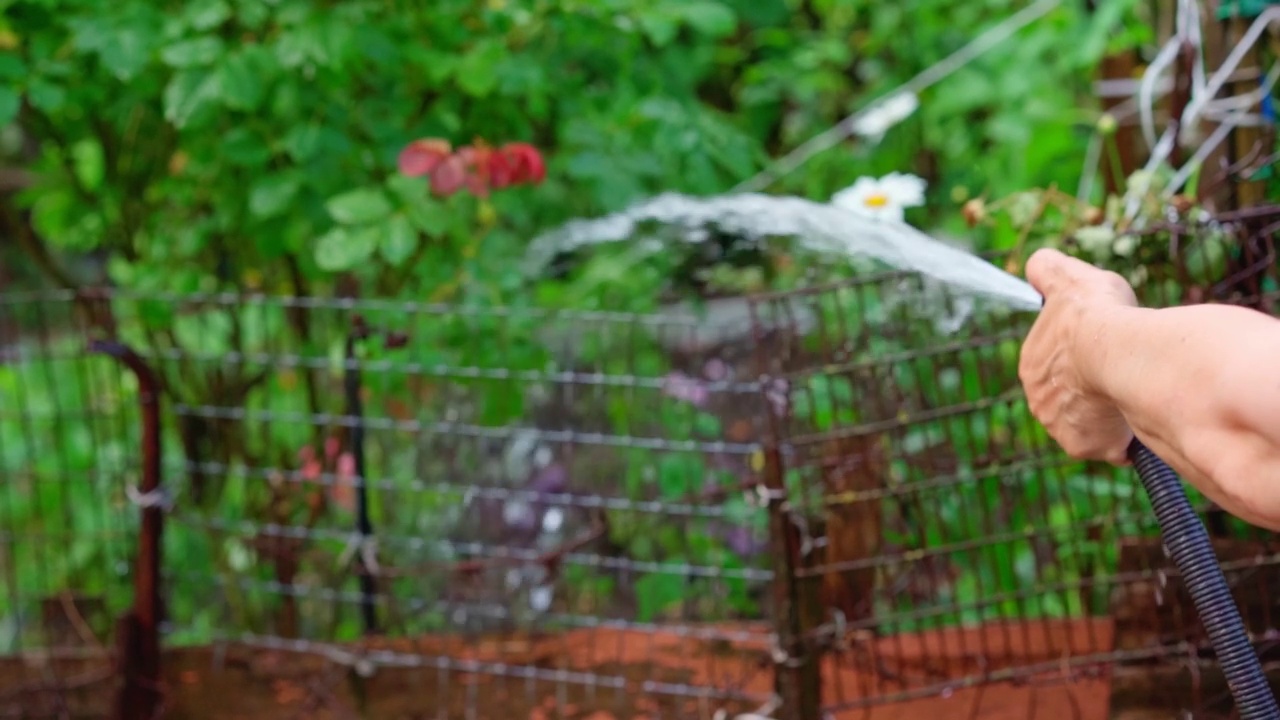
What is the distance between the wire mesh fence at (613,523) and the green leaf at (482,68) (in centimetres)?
42

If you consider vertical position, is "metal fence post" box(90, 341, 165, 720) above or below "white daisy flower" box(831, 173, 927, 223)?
below

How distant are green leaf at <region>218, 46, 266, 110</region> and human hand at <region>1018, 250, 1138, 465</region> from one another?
1414mm

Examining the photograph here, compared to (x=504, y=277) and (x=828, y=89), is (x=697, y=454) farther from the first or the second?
(x=828, y=89)

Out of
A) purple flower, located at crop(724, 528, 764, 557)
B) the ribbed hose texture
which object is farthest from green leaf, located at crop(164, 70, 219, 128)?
the ribbed hose texture

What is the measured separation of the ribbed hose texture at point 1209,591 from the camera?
1.17 metres

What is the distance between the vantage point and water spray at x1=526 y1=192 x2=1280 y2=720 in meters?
1.17

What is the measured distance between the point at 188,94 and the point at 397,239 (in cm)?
42

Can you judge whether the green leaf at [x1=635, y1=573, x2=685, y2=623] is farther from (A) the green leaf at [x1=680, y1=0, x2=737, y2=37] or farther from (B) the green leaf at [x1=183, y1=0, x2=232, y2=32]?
(B) the green leaf at [x1=183, y1=0, x2=232, y2=32]

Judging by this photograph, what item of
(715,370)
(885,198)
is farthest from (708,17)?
(715,370)

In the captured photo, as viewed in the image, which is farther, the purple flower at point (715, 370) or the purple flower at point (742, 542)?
the purple flower at point (715, 370)

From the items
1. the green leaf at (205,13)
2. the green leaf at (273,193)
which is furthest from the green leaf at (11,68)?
the green leaf at (273,193)

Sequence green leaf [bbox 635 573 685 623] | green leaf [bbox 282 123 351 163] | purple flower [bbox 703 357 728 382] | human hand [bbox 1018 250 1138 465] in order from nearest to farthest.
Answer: human hand [bbox 1018 250 1138 465]
green leaf [bbox 282 123 351 163]
green leaf [bbox 635 573 685 623]
purple flower [bbox 703 357 728 382]

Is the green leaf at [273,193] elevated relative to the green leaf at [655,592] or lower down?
elevated

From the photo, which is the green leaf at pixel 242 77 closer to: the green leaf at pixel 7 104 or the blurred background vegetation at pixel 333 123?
the blurred background vegetation at pixel 333 123
